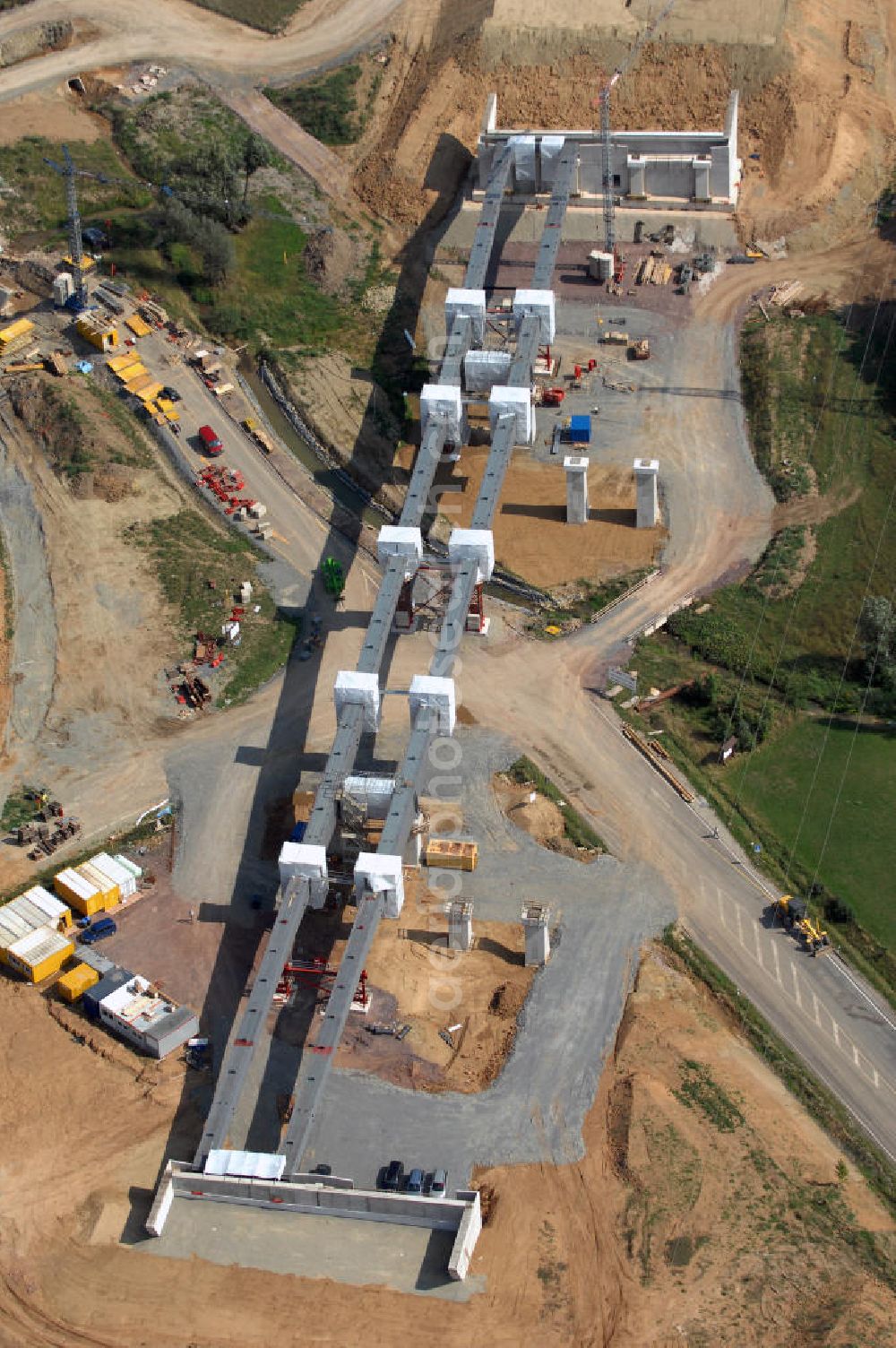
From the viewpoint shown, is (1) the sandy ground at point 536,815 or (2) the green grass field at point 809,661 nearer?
(1) the sandy ground at point 536,815

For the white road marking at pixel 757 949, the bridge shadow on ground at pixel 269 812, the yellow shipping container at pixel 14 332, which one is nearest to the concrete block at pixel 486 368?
the bridge shadow on ground at pixel 269 812

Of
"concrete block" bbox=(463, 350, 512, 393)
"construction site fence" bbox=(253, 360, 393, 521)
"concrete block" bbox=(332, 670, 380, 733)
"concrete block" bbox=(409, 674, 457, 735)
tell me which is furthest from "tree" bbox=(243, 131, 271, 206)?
"concrete block" bbox=(409, 674, 457, 735)

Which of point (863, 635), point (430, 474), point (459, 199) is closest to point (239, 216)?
point (459, 199)

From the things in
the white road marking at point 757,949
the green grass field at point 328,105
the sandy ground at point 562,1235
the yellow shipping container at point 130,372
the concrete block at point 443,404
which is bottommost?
the sandy ground at point 562,1235

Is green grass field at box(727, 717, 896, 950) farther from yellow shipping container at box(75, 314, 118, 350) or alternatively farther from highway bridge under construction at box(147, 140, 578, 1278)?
yellow shipping container at box(75, 314, 118, 350)

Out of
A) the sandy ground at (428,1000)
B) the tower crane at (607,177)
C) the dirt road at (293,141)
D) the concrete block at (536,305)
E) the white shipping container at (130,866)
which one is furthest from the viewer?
the dirt road at (293,141)

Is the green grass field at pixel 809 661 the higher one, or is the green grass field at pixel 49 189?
the green grass field at pixel 49 189

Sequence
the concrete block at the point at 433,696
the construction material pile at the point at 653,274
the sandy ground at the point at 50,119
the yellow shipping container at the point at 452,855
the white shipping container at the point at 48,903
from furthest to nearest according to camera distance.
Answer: the sandy ground at the point at 50,119 → the construction material pile at the point at 653,274 → the concrete block at the point at 433,696 → the yellow shipping container at the point at 452,855 → the white shipping container at the point at 48,903

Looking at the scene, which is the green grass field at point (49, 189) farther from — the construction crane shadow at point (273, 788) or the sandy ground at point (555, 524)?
the sandy ground at point (555, 524)
